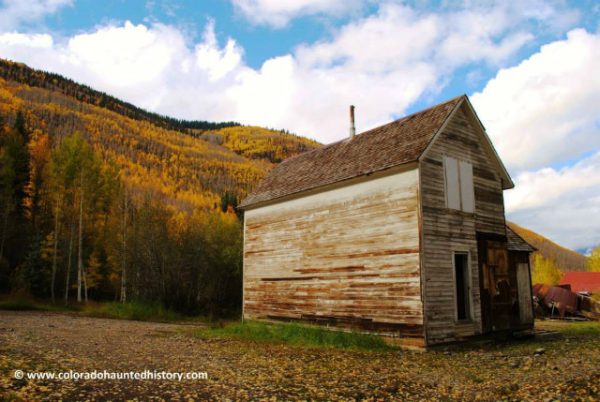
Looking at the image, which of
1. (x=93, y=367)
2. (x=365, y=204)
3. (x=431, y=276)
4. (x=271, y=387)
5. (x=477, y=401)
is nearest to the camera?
(x=477, y=401)

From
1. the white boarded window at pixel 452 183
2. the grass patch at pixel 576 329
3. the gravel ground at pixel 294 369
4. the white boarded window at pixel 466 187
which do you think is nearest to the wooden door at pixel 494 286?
the gravel ground at pixel 294 369

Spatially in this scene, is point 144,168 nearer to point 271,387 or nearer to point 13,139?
point 13,139

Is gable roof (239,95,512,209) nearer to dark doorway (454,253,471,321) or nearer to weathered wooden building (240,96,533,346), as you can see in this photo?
weathered wooden building (240,96,533,346)

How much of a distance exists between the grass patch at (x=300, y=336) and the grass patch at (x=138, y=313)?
9.32 m

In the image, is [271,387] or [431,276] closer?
[271,387]

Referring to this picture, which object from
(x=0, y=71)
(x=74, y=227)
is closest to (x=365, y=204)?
(x=74, y=227)

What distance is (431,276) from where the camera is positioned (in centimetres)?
1428

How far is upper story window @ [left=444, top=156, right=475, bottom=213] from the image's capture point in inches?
619

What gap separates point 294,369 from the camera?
10.6 metres

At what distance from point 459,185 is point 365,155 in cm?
380

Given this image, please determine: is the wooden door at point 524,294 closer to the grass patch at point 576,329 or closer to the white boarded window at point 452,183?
the grass patch at point 576,329

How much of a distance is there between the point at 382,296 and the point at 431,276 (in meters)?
1.85

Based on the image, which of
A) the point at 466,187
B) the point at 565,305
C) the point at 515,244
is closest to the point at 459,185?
the point at 466,187

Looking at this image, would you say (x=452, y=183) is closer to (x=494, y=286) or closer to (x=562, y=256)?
(x=494, y=286)
